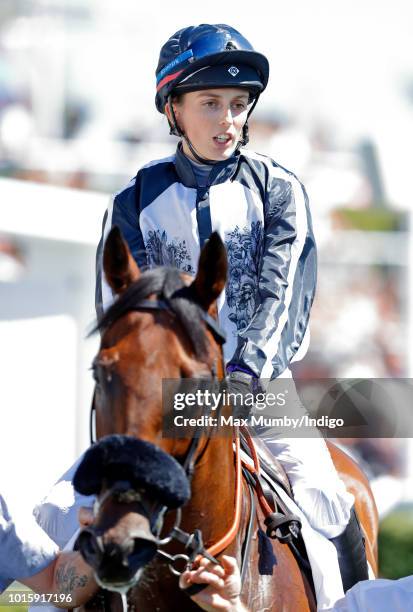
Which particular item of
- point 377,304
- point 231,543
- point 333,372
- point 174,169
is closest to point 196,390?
point 231,543

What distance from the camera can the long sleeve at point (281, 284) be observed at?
10.6ft

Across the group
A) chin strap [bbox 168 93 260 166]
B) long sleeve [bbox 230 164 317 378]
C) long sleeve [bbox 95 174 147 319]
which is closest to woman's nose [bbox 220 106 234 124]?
chin strap [bbox 168 93 260 166]

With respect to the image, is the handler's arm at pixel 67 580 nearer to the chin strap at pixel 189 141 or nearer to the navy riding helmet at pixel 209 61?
the chin strap at pixel 189 141

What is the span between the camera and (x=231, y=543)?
2.96 meters

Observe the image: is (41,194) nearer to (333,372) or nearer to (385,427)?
(385,427)

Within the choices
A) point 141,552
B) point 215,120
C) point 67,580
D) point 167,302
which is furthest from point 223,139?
point 141,552

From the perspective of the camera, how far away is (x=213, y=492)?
2906 mm

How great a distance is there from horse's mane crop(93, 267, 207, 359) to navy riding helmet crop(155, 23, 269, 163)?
108 cm

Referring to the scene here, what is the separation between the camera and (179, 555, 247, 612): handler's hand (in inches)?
107

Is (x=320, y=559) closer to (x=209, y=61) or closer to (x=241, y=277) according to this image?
(x=241, y=277)

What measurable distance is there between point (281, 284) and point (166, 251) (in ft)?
1.41

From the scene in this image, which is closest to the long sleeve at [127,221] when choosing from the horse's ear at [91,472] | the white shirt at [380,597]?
the horse's ear at [91,472]

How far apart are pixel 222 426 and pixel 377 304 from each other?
15176 millimetres

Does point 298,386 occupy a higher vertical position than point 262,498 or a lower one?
higher
